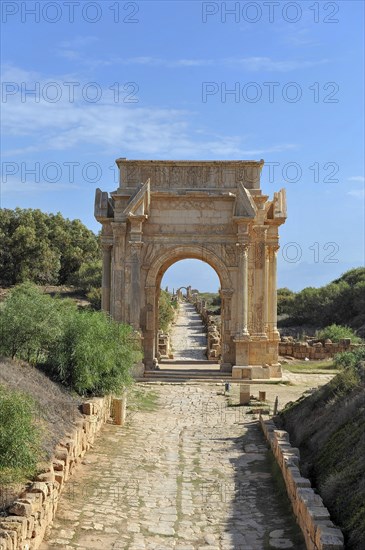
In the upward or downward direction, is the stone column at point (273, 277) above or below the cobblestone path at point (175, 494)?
above

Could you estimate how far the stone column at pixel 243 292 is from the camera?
70.1 ft

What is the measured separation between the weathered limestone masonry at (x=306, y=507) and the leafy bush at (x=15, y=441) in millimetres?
3136

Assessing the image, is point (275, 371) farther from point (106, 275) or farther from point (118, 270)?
point (106, 275)

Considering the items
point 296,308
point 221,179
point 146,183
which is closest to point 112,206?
point 146,183

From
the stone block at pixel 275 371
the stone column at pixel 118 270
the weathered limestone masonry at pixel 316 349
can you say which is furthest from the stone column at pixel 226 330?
the weathered limestone masonry at pixel 316 349

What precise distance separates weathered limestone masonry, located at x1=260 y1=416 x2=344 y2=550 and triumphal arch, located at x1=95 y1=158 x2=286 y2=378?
35.5 ft

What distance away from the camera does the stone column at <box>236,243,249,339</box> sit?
21.4 metres

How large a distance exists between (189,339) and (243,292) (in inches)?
580

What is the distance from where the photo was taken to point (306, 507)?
730cm

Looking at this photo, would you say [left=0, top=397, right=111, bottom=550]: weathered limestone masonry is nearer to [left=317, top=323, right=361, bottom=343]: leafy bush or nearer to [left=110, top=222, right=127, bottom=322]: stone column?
[left=110, top=222, right=127, bottom=322]: stone column

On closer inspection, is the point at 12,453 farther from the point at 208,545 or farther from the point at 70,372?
the point at 70,372

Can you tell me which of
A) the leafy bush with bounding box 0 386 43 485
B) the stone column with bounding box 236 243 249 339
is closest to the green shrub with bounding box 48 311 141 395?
the leafy bush with bounding box 0 386 43 485

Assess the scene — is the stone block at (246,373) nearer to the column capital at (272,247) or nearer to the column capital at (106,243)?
the column capital at (272,247)

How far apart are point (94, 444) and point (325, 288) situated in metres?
34.6
